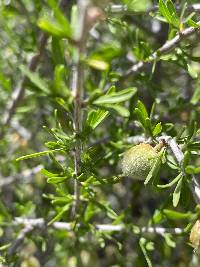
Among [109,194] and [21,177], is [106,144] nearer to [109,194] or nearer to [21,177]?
[21,177]

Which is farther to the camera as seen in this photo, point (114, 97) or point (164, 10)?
point (164, 10)

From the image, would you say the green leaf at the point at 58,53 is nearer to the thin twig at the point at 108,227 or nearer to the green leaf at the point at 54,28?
the green leaf at the point at 54,28

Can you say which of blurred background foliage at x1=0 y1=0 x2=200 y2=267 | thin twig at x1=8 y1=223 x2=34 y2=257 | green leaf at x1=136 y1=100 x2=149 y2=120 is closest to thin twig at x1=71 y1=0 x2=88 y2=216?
blurred background foliage at x1=0 y1=0 x2=200 y2=267

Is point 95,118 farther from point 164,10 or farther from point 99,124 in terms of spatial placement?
point 164,10

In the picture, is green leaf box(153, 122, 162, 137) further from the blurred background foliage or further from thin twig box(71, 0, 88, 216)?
thin twig box(71, 0, 88, 216)

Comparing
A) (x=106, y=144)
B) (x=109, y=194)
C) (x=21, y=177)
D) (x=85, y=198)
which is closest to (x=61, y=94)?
(x=85, y=198)

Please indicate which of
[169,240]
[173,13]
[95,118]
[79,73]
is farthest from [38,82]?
[169,240]

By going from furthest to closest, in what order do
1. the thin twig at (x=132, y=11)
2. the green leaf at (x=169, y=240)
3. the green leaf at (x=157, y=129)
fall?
the green leaf at (x=169, y=240), the thin twig at (x=132, y=11), the green leaf at (x=157, y=129)

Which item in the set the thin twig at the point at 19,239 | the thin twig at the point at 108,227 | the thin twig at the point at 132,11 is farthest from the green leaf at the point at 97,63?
the thin twig at the point at 19,239
